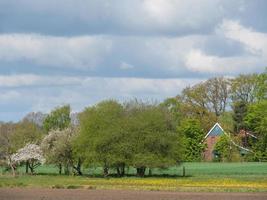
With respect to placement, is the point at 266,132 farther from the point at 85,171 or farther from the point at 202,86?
the point at 85,171

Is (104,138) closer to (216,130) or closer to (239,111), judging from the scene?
(239,111)

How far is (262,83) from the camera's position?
138500 mm

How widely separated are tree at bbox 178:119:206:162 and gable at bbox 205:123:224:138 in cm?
342

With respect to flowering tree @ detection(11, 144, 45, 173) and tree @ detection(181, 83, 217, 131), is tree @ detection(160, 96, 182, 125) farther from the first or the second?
flowering tree @ detection(11, 144, 45, 173)

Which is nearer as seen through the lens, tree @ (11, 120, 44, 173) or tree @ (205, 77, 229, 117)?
tree @ (11, 120, 44, 173)

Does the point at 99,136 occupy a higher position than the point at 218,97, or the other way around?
the point at 218,97

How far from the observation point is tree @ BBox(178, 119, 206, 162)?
449 ft

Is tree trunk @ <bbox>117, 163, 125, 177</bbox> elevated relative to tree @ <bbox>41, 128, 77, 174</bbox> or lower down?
lower down

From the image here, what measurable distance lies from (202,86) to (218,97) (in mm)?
4306

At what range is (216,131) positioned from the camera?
14700cm

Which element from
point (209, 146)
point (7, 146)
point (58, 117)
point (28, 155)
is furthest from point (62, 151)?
point (209, 146)

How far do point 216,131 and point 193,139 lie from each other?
769 cm

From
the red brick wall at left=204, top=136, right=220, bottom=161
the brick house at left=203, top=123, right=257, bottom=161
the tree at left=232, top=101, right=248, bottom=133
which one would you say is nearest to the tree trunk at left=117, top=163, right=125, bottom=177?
the brick house at left=203, top=123, right=257, bottom=161

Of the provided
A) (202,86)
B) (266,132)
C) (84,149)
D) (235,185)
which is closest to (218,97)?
(202,86)
